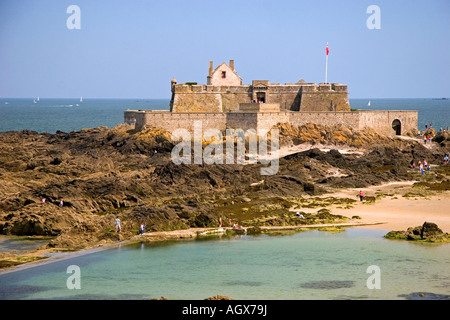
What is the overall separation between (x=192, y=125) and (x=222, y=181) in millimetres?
13116

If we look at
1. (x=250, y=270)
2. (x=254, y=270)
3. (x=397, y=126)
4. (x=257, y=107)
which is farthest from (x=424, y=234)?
(x=397, y=126)

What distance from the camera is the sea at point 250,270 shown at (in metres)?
20.3

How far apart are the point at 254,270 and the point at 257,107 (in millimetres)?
26319

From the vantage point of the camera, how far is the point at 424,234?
2598cm

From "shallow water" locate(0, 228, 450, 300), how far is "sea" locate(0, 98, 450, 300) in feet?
0.10

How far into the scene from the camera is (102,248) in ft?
81.7

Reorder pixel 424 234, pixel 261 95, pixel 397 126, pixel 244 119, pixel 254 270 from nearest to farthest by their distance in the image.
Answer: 1. pixel 254 270
2. pixel 424 234
3. pixel 244 119
4. pixel 261 95
5. pixel 397 126

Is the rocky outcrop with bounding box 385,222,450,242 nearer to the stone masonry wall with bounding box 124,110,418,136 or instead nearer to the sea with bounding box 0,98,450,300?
the sea with bounding box 0,98,450,300

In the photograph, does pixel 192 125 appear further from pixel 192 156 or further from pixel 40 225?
pixel 40 225

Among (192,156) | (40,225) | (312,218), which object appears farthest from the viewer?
(192,156)

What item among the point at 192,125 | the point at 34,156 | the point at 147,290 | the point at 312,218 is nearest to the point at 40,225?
the point at 147,290

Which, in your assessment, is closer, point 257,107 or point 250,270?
point 250,270

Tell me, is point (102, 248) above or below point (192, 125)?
below

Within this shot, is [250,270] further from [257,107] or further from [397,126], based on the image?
[397,126]
